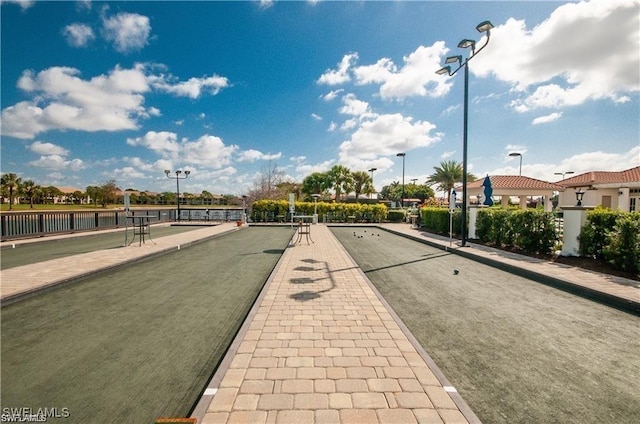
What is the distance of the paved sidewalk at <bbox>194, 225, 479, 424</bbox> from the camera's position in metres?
2.20

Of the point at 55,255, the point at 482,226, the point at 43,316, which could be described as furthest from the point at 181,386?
the point at 482,226

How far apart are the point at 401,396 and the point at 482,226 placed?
11.7 metres

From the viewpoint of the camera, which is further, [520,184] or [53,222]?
[520,184]

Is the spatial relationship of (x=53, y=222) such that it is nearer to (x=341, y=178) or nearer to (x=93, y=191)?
(x=341, y=178)

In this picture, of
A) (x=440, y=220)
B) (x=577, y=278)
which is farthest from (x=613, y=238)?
(x=440, y=220)

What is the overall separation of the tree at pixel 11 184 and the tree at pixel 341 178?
62.5 metres

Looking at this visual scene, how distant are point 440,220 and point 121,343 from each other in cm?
1585

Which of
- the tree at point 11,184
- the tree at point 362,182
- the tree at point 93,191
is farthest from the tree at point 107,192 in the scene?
the tree at point 362,182

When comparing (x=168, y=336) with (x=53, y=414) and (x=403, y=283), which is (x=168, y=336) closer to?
(x=53, y=414)

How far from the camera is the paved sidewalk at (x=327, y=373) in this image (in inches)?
86.7

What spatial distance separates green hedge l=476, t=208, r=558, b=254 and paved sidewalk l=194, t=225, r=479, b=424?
24.5ft

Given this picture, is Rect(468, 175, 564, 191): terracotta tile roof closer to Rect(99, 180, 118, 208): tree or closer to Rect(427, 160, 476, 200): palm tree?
Rect(427, 160, 476, 200): palm tree

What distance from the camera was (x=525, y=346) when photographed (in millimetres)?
3412

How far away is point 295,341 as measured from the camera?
3.38m
